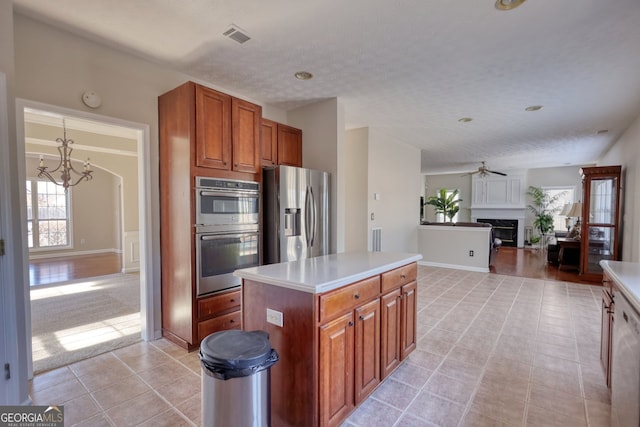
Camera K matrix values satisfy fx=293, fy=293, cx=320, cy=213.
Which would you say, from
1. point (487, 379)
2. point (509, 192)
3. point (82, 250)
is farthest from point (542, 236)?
point (82, 250)

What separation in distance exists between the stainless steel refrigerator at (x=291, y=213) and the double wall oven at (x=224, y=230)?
167mm

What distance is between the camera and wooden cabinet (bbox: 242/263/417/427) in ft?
5.03

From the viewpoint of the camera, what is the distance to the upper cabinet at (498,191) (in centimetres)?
1018

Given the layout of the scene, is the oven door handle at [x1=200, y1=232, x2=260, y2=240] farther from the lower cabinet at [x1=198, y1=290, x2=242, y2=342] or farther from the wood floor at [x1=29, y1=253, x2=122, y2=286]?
the wood floor at [x1=29, y1=253, x2=122, y2=286]

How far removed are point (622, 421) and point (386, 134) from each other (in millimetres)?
4810

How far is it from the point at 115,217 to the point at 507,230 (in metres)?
12.9

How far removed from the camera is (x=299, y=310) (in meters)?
1.57

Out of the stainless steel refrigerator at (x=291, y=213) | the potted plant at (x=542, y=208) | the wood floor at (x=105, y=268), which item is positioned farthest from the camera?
the potted plant at (x=542, y=208)

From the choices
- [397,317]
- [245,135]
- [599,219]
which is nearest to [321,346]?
[397,317]

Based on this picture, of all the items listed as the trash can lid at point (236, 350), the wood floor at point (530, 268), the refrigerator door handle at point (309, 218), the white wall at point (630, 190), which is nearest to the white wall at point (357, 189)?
the refrigerator door handle at point (309, 218)

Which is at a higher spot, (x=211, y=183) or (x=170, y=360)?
(x=211, y=183)

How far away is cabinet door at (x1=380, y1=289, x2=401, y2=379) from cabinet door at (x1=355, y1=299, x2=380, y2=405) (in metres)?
0.07

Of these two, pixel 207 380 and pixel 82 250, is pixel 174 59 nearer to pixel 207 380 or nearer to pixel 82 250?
pixel 207 380

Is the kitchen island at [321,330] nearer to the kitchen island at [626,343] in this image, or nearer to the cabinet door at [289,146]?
the kitchen island at [626,343]
